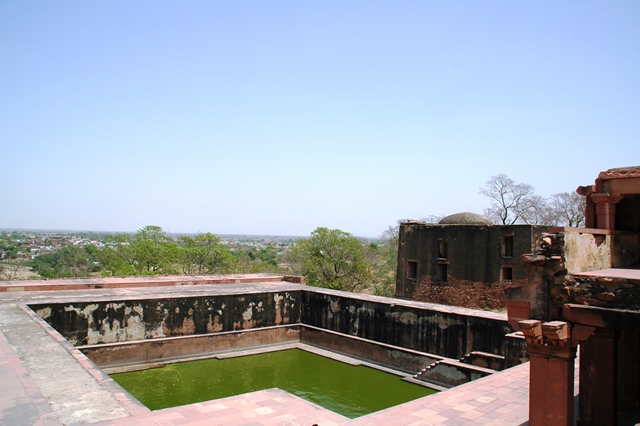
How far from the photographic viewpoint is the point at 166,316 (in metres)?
11.4

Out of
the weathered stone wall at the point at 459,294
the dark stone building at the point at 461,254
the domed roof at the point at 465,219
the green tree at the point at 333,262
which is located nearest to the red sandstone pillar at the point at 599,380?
the dark stone building at the point at 461,254

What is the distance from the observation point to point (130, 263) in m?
24.2

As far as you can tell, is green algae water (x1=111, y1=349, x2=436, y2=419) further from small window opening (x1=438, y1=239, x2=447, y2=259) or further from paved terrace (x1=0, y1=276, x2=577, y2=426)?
small window opening (x1=438, y1=239, x2=447, y2=259)

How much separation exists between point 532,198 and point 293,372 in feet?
71.5

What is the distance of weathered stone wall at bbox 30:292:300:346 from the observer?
33.5ft

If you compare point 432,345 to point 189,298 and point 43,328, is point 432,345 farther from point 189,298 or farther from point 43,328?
point 43,328

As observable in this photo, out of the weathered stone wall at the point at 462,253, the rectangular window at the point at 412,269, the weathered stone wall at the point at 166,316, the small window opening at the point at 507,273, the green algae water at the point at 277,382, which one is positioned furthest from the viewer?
the rectangular window at the point at 412,269

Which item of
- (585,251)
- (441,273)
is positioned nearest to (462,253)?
(441,273)

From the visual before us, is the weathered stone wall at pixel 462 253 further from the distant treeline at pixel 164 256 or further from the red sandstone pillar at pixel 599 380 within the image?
the distant treeline at pixel 164 256

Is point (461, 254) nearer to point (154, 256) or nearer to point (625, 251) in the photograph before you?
point (625, 251)

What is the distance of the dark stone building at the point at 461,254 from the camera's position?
1474 centimetres

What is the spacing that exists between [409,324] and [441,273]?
240 inches

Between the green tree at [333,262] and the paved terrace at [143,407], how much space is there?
49.9 ft

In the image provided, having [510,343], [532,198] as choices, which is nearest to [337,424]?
[510,343]
